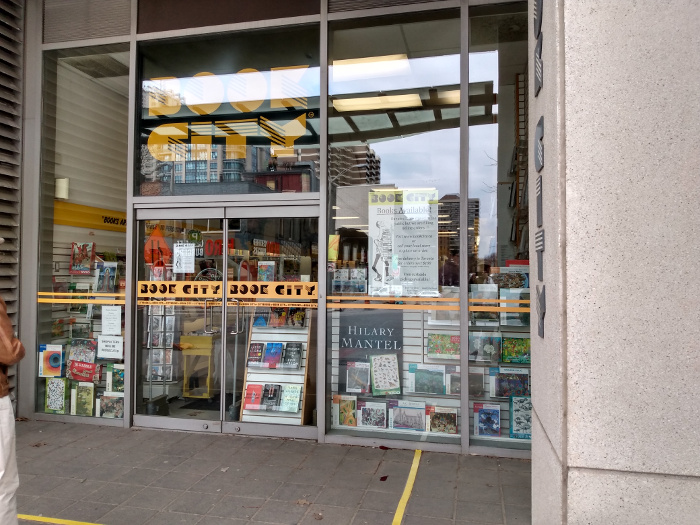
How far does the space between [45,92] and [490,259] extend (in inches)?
216

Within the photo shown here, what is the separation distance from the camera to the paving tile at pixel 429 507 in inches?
152

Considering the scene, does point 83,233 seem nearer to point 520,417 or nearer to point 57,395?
point 57,395

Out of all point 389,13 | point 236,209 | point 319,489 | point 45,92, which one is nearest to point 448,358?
point 319,489

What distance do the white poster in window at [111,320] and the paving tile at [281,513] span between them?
3093mm

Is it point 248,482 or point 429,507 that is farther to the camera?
point 248,482

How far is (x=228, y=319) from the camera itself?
5.83 m

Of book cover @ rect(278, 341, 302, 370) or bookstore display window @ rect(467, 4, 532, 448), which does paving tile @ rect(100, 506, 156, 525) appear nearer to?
book cover @ rect(278, 341, 302, 370)

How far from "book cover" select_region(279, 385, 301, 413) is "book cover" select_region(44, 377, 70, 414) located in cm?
260

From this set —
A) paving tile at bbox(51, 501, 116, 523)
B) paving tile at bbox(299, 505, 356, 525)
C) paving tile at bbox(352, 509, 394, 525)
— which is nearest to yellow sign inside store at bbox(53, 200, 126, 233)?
paving tile at bbox(51, 501, 116, 523)

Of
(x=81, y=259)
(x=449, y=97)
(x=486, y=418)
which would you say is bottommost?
(x=486, y=418)

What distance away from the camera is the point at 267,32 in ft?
19.1

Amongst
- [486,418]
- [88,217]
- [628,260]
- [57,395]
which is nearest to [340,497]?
[486,418]

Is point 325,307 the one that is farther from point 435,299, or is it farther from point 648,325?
point 648,325

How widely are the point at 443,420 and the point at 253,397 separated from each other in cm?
203
